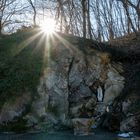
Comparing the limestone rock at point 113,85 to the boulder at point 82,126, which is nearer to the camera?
the boulder at point 82,126

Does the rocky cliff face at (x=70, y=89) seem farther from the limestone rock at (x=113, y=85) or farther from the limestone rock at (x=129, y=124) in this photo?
the limestone rock at (x=129, y=124)

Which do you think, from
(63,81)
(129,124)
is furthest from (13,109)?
(129,124)

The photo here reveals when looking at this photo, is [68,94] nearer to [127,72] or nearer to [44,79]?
[44,79]

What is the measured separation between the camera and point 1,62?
14.9m

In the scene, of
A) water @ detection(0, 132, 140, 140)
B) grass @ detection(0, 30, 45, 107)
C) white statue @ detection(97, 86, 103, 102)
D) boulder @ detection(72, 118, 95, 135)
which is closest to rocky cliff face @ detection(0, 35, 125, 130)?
white statue @ detection(97, 86, 103, 102)

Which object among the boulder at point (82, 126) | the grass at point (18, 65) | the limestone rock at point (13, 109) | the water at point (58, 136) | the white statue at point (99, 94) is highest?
the grass at point (18, 65)

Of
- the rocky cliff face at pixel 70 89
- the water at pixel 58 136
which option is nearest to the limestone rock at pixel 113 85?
the rocky cliff face at pixel 70 89

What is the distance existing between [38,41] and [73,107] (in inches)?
144

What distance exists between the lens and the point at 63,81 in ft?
47.5

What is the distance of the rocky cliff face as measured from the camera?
13.2 metres

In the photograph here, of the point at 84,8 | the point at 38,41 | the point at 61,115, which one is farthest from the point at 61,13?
the point at 61,115

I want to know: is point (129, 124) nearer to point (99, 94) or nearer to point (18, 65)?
point (99, 94)

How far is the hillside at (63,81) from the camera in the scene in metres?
13.2

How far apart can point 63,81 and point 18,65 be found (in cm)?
181
